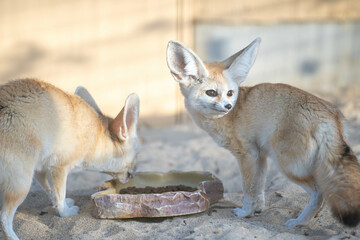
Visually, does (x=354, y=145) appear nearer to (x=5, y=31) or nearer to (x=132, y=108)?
(x=132, y=108)

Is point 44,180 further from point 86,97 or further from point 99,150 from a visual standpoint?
point 86,97

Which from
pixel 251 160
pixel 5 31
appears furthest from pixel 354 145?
pixel 5 31

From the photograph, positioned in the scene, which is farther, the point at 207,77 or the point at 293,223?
the point at 207,77

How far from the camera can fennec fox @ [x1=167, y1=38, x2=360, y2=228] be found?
3.29m

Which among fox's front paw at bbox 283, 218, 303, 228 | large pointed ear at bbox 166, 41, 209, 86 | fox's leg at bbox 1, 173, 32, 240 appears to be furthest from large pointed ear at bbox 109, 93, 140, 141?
fox's front paw at bbox 283, 218, 303, 228

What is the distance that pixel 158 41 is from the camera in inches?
315

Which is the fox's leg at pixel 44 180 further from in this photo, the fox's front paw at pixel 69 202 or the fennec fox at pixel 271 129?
the fennec fox at pixel 271 129

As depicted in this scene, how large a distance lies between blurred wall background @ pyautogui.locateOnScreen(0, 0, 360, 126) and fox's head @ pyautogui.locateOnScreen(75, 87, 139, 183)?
3.27m

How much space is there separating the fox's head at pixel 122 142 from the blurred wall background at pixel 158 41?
3270mm

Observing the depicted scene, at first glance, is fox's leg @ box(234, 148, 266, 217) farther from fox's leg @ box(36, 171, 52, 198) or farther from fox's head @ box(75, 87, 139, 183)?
fox's leg @ box(36, 171, 52, 198)

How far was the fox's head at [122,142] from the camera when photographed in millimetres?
4074

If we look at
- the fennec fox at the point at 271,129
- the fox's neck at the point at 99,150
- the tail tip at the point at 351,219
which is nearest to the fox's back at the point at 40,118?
the fox's neck at the point at 99,150

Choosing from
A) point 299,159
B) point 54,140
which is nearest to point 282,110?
point 299,159

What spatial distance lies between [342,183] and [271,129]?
29.3 inches
